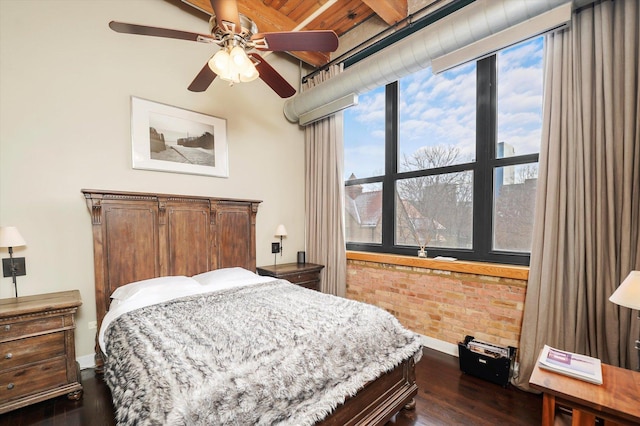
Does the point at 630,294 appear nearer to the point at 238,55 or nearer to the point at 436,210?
the point at 436,210

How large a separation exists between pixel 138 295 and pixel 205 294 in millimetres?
526

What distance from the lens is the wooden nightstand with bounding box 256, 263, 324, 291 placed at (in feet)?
11.3

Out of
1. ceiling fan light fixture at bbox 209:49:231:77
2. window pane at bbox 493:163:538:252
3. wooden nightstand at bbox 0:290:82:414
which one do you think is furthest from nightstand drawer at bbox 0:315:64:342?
window pane at bbox 493:163:538:252

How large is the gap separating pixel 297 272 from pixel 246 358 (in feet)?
7.25

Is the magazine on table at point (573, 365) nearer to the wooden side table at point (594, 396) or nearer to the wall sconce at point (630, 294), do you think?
the wooden side table at point (594, 396)

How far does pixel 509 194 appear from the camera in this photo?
2613mm

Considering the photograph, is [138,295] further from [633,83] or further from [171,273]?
[633,83]

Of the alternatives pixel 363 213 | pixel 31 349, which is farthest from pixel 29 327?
pixel 363 213

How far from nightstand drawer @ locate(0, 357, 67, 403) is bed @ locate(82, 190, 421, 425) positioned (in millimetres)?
448

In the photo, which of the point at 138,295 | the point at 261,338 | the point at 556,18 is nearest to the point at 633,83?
the point at 556,18

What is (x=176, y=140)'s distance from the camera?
→ 3.06 m

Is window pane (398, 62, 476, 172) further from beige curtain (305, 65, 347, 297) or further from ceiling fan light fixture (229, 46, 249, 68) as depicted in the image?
ceiling fan light fixture (229, 46, 249, 68)

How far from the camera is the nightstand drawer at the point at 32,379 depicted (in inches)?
74.8

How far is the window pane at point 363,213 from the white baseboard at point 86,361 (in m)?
3.10
